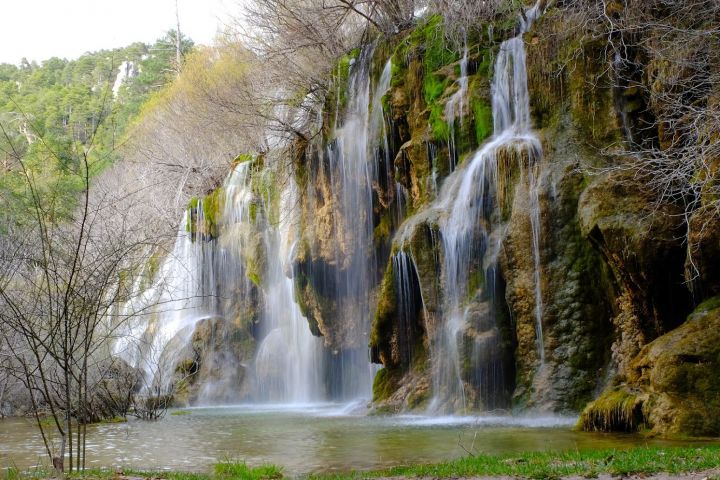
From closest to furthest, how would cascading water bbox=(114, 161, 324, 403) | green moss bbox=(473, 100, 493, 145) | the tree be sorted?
the tree
green moss bbox=(473, 100, 493, 145)
cascading water bbox=(114, 161, 324, 403)

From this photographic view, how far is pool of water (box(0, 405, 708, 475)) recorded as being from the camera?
9836 millimetres

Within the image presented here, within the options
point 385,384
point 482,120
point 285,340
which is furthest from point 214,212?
point 482,120

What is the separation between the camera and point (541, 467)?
7.22 meters

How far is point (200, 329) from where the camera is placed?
2744 centimetres

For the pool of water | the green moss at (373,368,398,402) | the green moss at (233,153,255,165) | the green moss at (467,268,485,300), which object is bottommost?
the pool of water

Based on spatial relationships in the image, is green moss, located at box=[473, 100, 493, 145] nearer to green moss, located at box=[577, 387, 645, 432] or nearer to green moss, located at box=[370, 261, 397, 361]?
green moss, located at box=[370, 261, 397, 361]

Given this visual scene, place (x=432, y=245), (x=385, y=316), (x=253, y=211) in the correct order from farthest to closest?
(x=253, y=211), (x=385, y=316), (x=432, y=245)

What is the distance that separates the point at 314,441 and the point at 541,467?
18.3 ft

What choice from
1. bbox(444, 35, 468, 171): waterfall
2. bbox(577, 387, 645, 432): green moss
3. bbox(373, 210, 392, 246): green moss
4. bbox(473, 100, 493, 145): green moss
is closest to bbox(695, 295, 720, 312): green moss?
bbox(577, 387, 645, 432): green moss

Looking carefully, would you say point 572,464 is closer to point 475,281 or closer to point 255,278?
point 475,281

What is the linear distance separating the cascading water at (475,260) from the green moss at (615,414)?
320 cm

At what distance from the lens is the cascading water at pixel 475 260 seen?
596 inches

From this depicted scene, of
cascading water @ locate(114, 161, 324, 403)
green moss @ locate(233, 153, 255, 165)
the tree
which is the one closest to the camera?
the tree

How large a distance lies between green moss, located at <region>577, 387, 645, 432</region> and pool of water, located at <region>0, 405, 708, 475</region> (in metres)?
0.39
